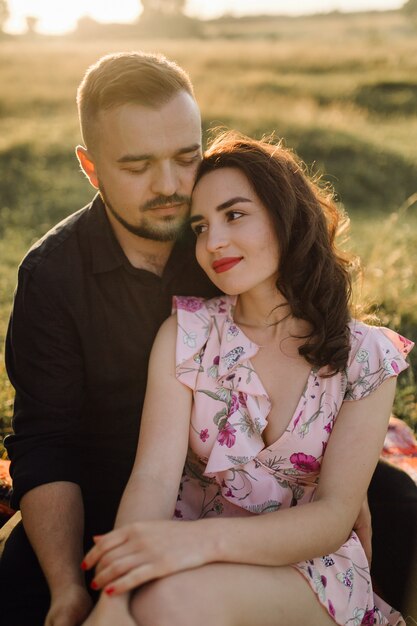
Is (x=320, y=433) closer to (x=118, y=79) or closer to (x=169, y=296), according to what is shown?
(x=169, y=296)

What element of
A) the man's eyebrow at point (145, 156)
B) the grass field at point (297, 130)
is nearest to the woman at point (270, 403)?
the man's eyebrow at point (145, 156)

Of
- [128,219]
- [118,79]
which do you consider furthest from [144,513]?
[118,79]

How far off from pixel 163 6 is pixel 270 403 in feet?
196

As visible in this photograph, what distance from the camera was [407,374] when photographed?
15.9 feet

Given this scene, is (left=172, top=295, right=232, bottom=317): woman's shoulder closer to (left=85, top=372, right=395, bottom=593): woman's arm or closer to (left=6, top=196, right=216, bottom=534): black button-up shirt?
(left=6, top=196, right=216, bottom=534): black button-up shirt

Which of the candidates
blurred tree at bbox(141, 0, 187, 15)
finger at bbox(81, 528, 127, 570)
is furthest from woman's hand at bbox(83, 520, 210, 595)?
blurred tree at bbox(141, 0, 187, 15)

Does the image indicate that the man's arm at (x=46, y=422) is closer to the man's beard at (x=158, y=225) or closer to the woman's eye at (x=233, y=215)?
the man's beard at (x=158, y=225)

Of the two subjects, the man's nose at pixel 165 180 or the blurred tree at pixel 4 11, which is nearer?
the man's nose at pixel 165 180

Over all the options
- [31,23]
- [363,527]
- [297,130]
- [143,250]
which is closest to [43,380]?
[143,250]

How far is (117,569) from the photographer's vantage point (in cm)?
208

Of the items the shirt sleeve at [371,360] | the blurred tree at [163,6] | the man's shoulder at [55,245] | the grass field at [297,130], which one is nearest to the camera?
the shirt sleeve at [371,360]

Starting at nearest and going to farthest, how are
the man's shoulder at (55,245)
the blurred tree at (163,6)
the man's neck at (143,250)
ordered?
the man's shoulder at (55,245) < the man's neck at (143,250) < the blurred tree at (163,6)

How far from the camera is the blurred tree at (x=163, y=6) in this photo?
180 ft

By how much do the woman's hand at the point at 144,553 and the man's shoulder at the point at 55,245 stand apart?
1.21m
